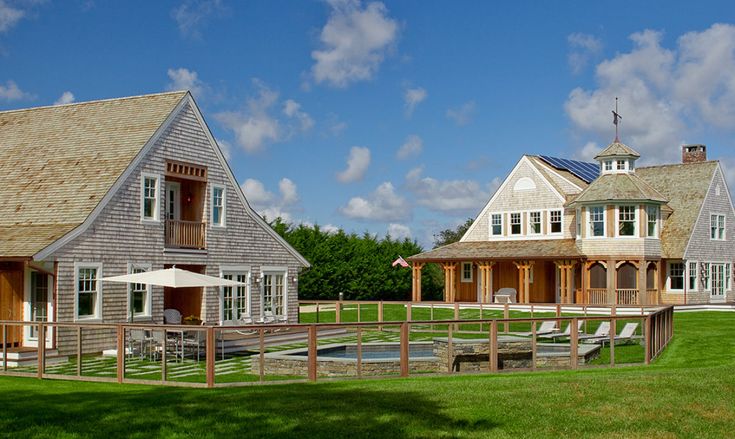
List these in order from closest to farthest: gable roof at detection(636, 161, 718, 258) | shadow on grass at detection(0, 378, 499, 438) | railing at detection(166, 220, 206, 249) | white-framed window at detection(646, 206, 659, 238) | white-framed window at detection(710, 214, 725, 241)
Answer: shadow on grass at detection(0, 378, 499, 438)
railing at detection(166, 220, 206, 249)
white-framed window at detection(646, 206, 659, 238)
gable roof at detection(636, 161, 718, 258)
white-framed window at detection(710, 214, 725, 241)

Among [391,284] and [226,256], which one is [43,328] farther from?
[391,284]

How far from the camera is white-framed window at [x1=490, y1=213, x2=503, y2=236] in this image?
1945 inches

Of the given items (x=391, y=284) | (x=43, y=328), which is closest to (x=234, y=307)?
(x=43, y=328)

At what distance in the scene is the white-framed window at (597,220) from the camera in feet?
142

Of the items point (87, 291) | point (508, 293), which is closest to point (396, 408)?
point (87, 291)

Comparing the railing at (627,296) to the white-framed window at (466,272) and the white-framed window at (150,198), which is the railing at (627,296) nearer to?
the white-framed window at (466,272)

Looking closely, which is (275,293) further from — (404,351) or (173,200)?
(404,351)

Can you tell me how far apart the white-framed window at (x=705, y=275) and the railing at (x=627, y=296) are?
540 cm

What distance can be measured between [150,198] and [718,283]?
33.5 meters

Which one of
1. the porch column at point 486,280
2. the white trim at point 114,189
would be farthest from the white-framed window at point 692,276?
the white trim at point 114,189

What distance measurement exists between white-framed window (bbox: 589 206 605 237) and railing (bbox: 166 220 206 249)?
2240 centimetres

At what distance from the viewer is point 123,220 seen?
24.3 metres

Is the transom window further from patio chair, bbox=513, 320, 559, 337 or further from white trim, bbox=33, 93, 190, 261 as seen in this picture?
patio chair, bbox=513, 320, 559, 337

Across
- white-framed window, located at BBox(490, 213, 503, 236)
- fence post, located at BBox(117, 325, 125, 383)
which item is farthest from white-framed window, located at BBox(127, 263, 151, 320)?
white-framed window, located at BBox(490, 213, 503, 236)
